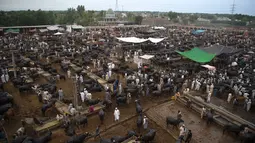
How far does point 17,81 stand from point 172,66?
1725cm

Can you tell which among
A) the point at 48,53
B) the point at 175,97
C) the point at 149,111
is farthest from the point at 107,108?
the point at 48,53

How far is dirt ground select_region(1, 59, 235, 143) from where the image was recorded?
1086 centimetres

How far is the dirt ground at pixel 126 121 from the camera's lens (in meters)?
10.9

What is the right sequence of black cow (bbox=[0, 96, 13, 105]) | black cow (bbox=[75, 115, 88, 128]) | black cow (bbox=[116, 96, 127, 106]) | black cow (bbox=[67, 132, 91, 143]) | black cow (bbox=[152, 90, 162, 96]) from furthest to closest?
black cow (bbox=[152, 90, 162, 96]) < black cow (bbox=[116, 96, 127, 106]) < black cow (bbox=[0, 96, 13, 105]) < black cow (bbox=[75, 115, 88, 128]) < black cow (bbox=[67, 132, 91, 143])

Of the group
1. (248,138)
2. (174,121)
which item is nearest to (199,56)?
(174,121)

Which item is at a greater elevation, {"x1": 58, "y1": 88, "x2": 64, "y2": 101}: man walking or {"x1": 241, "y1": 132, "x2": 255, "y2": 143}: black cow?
{"x1": 58, "y1": 88, "x2": 64, "y2": 101}: man walking

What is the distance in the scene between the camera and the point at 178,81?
17.9m

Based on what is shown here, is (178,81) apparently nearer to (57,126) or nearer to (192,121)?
(192,121)

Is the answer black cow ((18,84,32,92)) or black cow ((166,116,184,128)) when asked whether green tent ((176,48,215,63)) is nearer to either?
black cow ((166,116,184,128))

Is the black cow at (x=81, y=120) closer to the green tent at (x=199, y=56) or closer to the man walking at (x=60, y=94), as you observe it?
the man walking at (x=60, y=94)

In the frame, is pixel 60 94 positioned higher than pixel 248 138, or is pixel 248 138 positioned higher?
pixel 60 94

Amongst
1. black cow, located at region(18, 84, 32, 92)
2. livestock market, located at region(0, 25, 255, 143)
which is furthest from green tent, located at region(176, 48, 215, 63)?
black cow, located at region(18, 84, 32, 92)

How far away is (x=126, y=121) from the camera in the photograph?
12484mm

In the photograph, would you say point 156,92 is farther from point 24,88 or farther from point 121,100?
point 24,88
